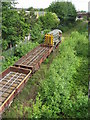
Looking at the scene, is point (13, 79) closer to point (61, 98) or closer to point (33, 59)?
point (61, 98)

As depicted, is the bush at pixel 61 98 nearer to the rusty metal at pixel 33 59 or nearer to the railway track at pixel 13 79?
the railway track at pixel 13 79

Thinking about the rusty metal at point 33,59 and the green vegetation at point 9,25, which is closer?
the rusty metal at point 33,59

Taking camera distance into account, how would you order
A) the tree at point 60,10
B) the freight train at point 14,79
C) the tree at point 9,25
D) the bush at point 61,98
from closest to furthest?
the bush at point 61,98 < the freight train at point 14,79 < the tree at point 9,25 < the tree at point 60,10

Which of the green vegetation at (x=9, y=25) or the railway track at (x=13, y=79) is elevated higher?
the green vegetation at (x=9, y=25)

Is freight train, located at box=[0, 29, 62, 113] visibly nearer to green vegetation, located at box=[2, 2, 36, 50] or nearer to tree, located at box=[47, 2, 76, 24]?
green vegetation, located at box=[2, 2, 36, 50]

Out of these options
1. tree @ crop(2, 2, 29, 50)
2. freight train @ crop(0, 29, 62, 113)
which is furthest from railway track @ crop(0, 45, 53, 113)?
tree @ crop(2, 2, 29, 50)

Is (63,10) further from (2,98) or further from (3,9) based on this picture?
(2,98)

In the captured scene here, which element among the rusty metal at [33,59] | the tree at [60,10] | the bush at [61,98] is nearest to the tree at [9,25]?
the rusty metal at [33,59]

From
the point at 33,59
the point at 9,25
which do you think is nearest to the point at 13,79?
the point at 33,59

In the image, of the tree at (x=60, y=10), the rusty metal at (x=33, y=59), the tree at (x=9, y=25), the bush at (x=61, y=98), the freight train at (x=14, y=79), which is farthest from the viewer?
the tree at (x=60, y=10)

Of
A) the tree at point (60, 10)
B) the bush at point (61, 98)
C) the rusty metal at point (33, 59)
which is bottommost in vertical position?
the bush at point (61, 98)

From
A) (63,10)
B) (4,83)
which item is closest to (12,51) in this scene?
(4,83)

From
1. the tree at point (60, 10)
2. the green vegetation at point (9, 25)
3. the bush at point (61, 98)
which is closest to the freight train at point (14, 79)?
the bush at point (61, 98)

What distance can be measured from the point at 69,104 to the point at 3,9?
7346 millimetres
